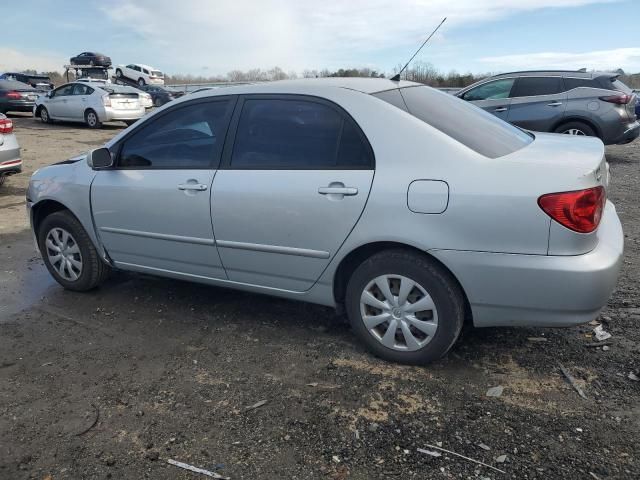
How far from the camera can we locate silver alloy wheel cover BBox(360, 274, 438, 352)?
3.08 metres

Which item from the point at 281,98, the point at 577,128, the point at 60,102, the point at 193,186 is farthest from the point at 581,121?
the point at 60,102

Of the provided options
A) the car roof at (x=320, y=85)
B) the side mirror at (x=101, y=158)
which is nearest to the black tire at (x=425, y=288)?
the car roof at (x=320, y=85)

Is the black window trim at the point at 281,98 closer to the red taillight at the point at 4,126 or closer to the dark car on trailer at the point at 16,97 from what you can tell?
the red taillight at the point at 4,126

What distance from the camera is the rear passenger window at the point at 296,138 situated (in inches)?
127

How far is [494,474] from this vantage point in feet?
7.73

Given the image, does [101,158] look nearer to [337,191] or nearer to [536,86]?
[337,191]

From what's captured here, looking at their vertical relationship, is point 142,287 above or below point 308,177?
A: below

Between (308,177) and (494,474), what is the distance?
6.09ft

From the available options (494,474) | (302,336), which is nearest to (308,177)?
(302,336)

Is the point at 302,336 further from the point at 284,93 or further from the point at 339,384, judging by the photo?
the point at 284,93

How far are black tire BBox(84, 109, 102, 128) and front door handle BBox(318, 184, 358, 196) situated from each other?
53.0 ft

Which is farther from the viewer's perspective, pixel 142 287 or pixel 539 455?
pixel 142 287

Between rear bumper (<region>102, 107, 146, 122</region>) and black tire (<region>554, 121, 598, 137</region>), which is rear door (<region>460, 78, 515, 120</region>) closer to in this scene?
black tire (<region>554, 121, 598, 137</region>)

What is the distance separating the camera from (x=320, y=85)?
137 inches
